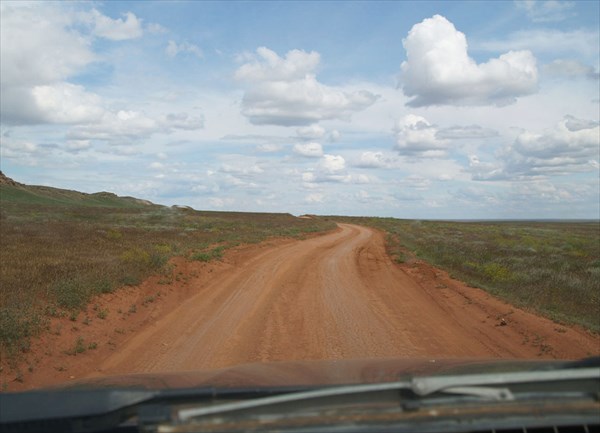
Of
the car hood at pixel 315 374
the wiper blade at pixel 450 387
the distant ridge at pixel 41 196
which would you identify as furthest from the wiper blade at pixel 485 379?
the distant ridge at pixel 41 196

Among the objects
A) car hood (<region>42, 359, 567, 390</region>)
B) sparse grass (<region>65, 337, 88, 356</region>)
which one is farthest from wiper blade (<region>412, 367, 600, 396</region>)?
sparse grass (<region>65, 337, 88, 356</region>)

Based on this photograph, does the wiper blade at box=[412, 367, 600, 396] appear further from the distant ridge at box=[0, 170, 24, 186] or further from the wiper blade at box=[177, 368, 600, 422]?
the distant ridge at box=[0, 170, 24, 186]

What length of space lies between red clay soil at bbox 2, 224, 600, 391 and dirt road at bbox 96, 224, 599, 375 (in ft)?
0.07

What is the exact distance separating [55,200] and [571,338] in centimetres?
9394

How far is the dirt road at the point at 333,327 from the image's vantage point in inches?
334

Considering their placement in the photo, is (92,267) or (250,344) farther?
(92,267)

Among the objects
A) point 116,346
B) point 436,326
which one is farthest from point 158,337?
point 436,326

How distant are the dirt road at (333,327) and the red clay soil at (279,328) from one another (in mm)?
20

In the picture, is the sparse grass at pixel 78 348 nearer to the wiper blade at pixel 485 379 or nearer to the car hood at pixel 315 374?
the car hood at pixel 315 374

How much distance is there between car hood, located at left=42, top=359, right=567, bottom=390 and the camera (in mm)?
3389

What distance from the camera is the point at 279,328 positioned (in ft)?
33.4

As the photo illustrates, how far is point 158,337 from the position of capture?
9.60 metres

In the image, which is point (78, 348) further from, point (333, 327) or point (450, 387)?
point (450, 387)

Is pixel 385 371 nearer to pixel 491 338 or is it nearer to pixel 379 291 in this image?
pixel 491 338
